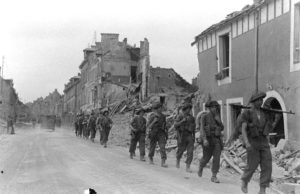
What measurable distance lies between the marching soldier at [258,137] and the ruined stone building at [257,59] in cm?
563

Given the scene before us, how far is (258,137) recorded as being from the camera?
27.6ft

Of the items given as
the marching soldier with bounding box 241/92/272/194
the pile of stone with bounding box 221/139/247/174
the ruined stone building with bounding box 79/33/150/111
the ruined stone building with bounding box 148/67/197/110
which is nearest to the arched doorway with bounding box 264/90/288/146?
the pile of stone with bounding box 221/139/247/174

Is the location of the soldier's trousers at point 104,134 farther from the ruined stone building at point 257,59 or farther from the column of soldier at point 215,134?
the column of soldier at point 215,134

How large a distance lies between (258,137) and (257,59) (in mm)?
8539

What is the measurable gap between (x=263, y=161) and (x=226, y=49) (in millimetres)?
11851

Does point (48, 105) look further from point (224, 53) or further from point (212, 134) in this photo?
point (212, 134)

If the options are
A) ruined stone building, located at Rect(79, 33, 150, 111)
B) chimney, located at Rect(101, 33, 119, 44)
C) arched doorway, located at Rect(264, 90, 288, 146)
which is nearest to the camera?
arched doorway, located at Rect(264, 90, 288, 146)

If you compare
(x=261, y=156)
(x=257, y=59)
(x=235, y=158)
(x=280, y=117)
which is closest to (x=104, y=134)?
(x=257, y=59)

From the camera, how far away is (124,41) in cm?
5838

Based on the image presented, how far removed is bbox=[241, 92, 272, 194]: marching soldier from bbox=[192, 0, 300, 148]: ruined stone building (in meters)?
5.63

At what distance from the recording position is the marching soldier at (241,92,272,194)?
27.4 feet

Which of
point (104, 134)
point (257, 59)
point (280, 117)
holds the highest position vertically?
point (257, 59)

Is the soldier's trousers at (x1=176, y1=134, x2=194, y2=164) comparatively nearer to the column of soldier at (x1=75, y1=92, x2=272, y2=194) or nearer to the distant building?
the column of soldier at (x1=75, y1=92, x2=272, y2=194)

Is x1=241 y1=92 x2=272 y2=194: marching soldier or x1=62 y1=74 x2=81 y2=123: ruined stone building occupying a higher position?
x1=62 y1=74 x2=81 y2=123: ruined stone building
